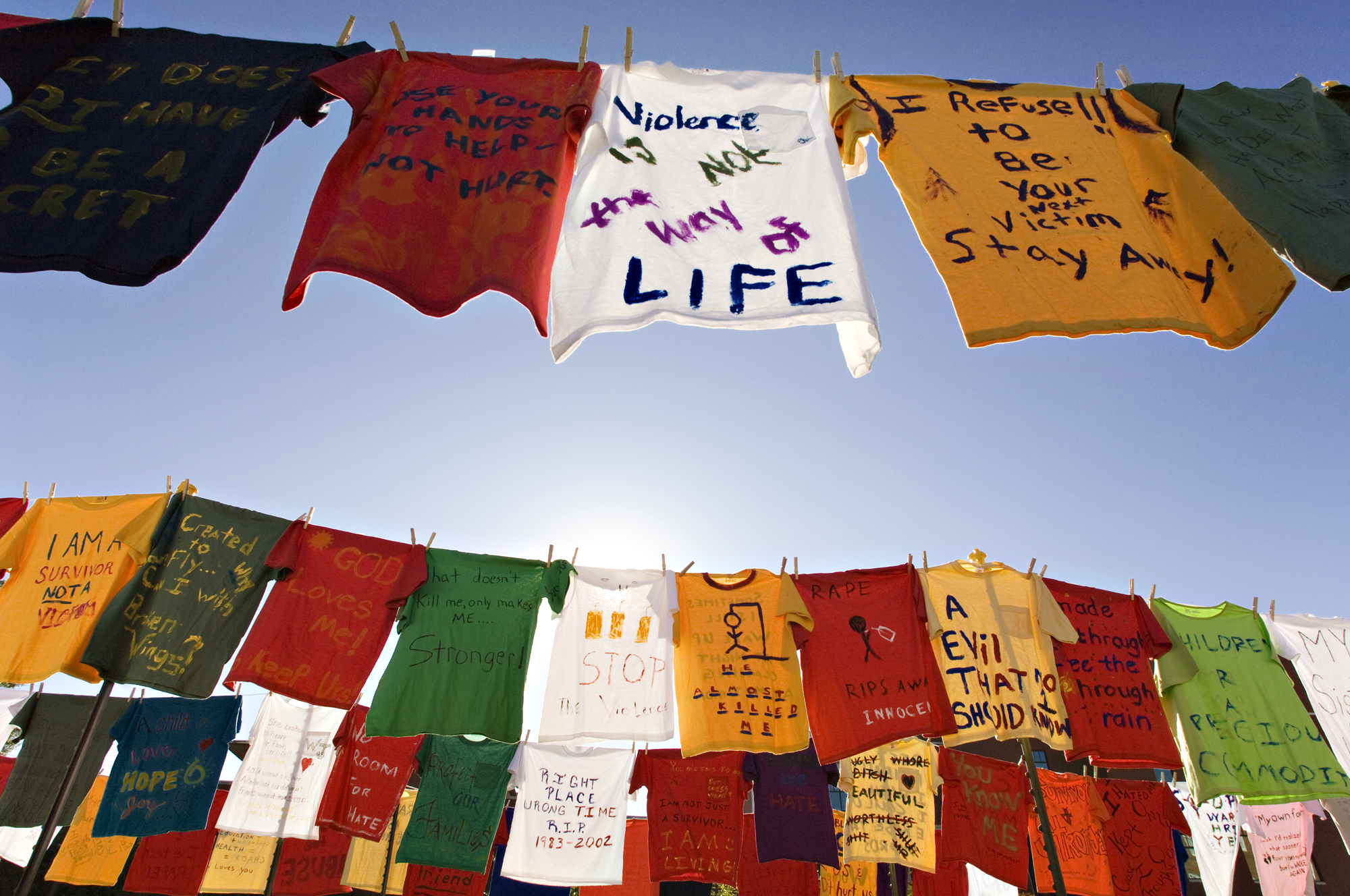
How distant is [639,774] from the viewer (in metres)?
6.62

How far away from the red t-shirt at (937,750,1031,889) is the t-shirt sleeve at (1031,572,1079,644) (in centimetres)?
164

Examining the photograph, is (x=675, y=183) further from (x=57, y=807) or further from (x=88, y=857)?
(x=88, y=857)

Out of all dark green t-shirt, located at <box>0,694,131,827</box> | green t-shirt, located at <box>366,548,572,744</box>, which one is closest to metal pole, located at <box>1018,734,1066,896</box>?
green t-shirt, located at <box>366,548,572,744</box>

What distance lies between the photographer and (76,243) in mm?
2285

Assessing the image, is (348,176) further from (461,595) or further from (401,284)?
(461,595)

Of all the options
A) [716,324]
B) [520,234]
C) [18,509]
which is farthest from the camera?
[18,509]

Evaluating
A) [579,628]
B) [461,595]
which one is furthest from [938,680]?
[461,595]

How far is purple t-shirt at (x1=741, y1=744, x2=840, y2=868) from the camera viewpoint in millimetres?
6266

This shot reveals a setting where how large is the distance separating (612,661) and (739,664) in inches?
36.2

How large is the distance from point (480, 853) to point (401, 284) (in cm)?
583

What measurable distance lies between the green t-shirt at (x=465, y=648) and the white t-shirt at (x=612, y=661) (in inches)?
10.0

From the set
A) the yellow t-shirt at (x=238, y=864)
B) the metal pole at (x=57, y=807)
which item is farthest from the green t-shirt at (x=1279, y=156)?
the yellow t-shirt at (x=238, y=864)

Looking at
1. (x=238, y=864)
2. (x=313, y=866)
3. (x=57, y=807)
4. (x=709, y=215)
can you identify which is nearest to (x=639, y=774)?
(x=313, y=866)

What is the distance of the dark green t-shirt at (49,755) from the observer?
6125 mm
